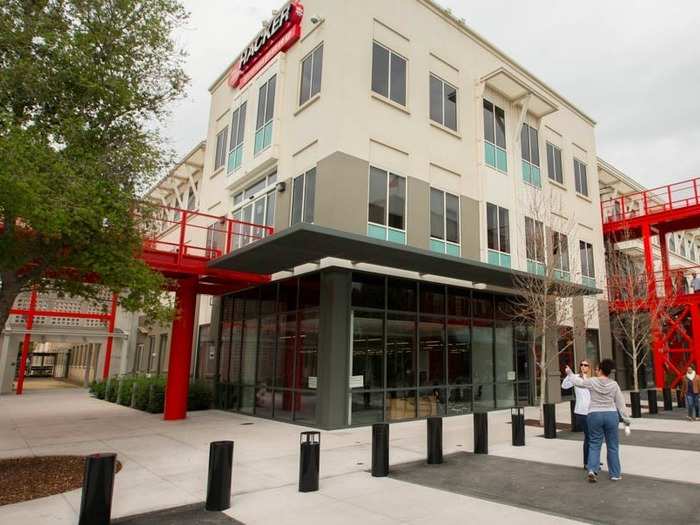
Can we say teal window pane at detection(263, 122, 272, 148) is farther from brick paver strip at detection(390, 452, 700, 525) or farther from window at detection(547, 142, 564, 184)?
window at detection(547, 142, 564, 184)

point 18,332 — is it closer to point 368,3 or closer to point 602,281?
point 368,3

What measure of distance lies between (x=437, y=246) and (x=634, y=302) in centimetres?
1014

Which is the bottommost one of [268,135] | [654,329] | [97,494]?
[97,494]

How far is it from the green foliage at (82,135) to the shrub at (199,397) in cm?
921

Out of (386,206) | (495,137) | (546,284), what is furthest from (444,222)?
(495,137)

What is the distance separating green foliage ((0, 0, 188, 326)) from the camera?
7.65 metres

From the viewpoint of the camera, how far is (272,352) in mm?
15531

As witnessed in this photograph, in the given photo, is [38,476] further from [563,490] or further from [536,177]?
[536,177]

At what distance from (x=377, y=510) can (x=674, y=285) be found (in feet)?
68.0

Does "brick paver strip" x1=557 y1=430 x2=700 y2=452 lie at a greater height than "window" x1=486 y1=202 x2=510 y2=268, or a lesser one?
lesser

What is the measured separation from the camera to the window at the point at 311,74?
15234mm

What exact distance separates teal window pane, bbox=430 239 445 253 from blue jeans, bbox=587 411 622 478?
342 inches

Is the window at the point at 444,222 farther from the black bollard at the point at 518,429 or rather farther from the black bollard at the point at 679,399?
the black bollard at the point at 679,399

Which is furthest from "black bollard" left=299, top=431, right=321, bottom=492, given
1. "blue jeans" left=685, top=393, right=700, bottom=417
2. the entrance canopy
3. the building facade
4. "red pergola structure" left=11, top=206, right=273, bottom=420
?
"blue jeans" left=685, top=393, right=700, bottom=417
